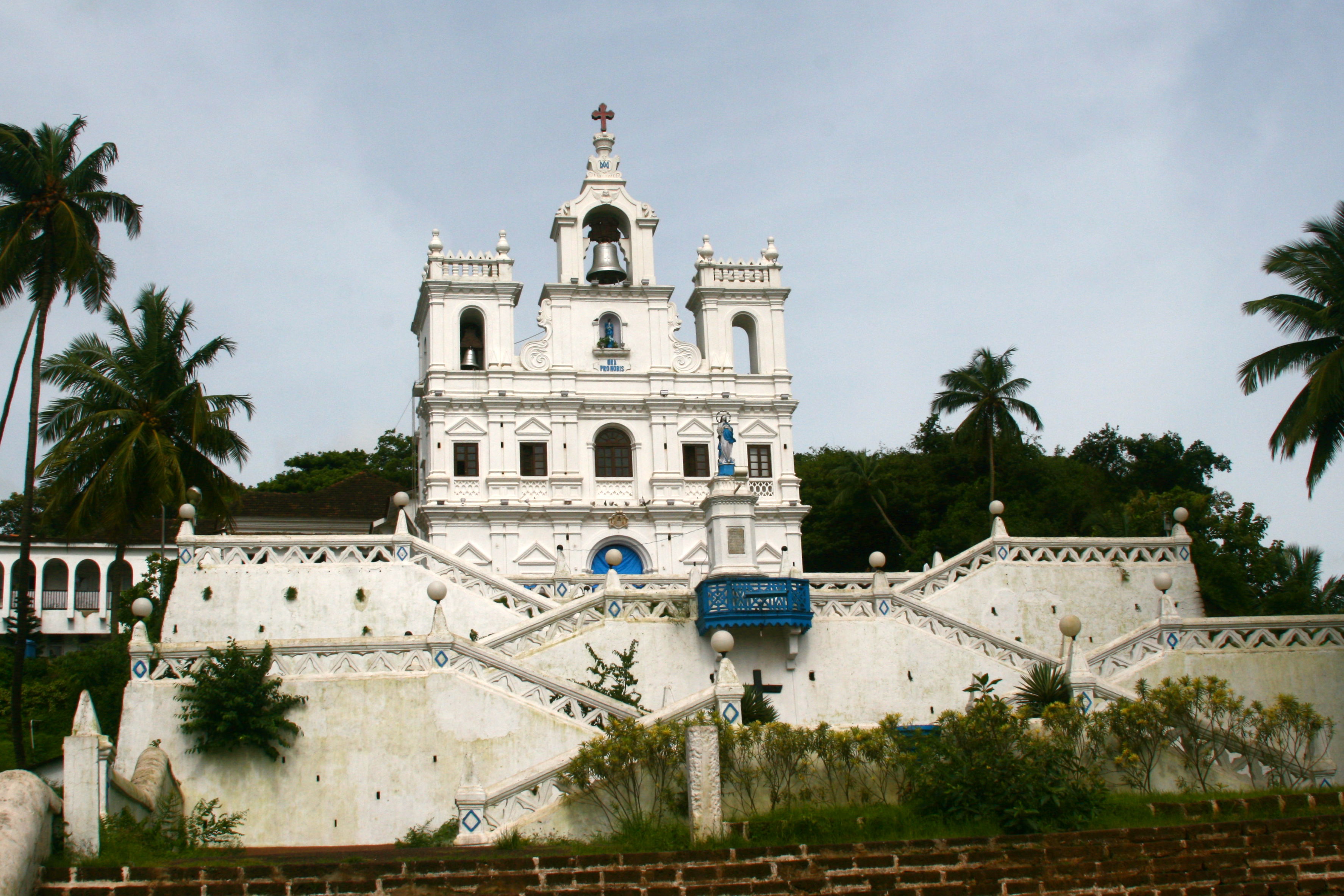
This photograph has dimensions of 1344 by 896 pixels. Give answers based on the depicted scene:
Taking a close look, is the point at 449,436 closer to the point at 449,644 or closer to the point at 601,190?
the point at 601,190

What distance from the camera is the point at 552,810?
16141 mm

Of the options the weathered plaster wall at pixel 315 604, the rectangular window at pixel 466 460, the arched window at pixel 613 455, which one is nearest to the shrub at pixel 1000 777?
the weathered plaster wall at pixel 315 604

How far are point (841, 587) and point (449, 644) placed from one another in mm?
8593

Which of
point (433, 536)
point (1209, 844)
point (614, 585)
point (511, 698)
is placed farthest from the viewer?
point (433, 536)

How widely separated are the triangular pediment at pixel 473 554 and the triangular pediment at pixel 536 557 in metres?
0.83

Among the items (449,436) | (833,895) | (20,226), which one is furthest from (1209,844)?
(449,436)

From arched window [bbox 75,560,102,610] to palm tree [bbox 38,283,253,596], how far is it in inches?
721

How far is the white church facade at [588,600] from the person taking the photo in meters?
19.1

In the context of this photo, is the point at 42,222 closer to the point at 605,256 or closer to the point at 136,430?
the point at 136,430

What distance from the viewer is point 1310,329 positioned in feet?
82.7

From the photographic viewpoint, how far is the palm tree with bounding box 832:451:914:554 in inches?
1839

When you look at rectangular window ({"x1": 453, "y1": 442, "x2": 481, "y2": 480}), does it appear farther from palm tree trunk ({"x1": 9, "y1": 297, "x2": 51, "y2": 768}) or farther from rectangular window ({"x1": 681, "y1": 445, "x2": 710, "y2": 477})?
palm tree trunk ({"x1": 9, "y1": 297, "x2": 51, "y2": 768})

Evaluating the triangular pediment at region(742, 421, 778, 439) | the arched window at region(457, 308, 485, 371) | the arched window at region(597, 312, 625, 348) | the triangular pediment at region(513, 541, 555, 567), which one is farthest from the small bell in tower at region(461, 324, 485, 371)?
the triangular pediment at region(742, 421, 778, 439)

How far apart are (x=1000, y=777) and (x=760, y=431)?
24507 mm
